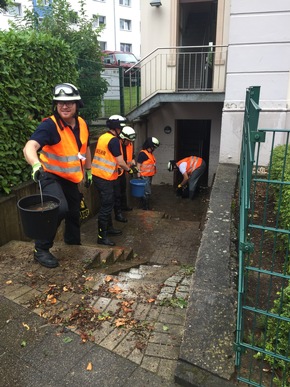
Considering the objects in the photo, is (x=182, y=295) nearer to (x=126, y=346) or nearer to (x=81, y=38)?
(x=126, y=346)

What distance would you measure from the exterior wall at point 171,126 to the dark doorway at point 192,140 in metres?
0.28

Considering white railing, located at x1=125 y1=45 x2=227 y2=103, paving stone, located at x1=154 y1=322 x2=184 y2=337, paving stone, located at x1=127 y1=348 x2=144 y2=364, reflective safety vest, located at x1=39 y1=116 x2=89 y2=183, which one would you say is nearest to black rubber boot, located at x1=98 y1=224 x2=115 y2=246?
reflective safety vest, located at x1=39 y1=116 x2=89 y2=183

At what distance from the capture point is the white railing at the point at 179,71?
916 centimetres

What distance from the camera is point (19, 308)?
8.83 feet

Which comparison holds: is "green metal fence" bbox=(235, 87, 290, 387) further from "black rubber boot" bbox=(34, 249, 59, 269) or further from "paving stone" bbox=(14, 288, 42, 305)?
"black rubber boot" bbox=(34, 249, 59, 269)

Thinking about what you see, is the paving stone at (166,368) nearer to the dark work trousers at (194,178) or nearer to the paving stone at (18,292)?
the paving stone at (18,292)

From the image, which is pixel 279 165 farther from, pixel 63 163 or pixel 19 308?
pixel 19 308

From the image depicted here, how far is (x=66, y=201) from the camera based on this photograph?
137 inches

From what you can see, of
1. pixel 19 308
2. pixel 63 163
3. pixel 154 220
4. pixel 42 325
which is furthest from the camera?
pixel 154 220

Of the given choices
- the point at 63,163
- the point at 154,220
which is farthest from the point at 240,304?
the point at 154,220

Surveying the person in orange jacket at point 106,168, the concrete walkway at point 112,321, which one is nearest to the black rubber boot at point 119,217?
the person in orange jacket at point 106,168

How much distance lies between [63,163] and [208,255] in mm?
1826

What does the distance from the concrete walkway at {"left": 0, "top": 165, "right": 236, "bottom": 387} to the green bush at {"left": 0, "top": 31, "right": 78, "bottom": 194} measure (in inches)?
44.6

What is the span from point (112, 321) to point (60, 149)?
1878 millimetres
